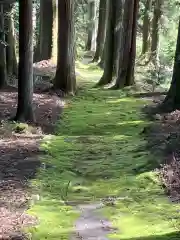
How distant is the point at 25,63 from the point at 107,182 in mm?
6305

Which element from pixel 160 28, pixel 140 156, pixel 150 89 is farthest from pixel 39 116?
pixel 160 28

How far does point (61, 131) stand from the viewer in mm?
15164

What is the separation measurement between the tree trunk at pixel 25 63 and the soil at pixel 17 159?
0.49 meters

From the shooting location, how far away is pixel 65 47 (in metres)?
21.4

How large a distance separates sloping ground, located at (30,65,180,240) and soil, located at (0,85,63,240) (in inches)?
9.1

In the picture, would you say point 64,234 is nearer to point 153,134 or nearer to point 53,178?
point 53,178

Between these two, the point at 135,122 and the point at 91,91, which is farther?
the point at 91,91

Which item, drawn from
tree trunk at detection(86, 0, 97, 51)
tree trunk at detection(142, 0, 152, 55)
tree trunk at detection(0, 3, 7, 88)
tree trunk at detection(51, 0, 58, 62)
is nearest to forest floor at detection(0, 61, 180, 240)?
tree trunk at detection(0, 3, 7, 88)

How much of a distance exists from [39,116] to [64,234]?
32.5ft

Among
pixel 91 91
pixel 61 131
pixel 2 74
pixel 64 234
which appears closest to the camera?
pixel 64 234

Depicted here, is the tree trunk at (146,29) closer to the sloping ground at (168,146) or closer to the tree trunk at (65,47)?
the tree trunk at (65,47)

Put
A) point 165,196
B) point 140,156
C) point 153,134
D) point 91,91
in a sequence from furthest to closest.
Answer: point 91,91 < point 153,134 < point 140,156 < point 165,196

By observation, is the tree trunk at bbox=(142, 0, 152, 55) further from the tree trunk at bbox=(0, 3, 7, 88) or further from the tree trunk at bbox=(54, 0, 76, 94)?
the tree trunk at bbox=(0, 3, 7, 88)

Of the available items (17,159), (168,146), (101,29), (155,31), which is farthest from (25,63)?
(101,29)
